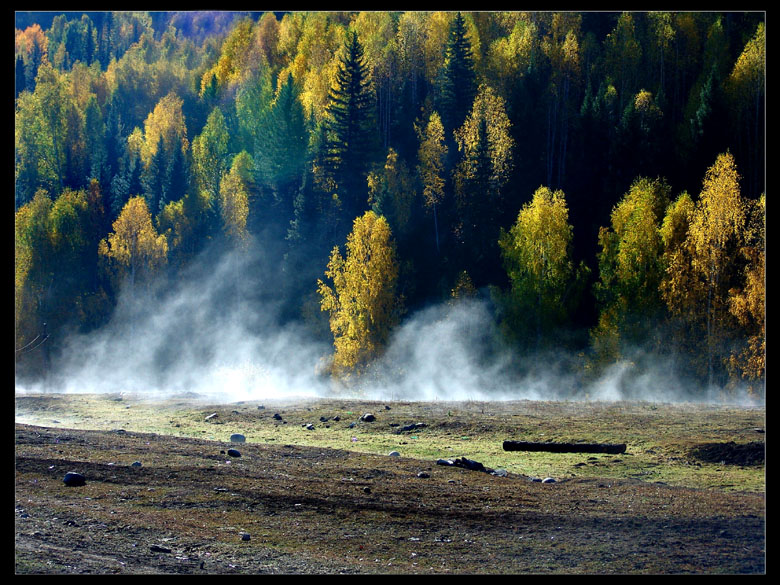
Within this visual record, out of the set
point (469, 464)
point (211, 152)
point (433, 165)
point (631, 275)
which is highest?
point (211, 152)

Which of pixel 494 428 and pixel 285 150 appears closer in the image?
pixel 494 428

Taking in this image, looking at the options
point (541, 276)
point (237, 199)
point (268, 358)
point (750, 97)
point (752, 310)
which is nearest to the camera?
point (752, 310)

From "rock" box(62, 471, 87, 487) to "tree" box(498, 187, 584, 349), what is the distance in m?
28.4

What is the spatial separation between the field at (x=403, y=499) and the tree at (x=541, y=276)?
53.0 feet

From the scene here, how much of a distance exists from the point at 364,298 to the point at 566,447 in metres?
24.7

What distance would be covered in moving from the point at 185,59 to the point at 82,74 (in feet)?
32.4

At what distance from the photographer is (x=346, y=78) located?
52.6m

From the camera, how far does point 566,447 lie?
20.9 m

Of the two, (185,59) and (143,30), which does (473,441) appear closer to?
(185,59)

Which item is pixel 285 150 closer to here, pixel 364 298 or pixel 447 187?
Answer: pixel 447 187

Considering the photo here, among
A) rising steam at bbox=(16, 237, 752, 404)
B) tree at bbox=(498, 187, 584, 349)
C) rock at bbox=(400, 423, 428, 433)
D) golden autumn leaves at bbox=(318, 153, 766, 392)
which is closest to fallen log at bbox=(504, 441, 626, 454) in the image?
rock at bbox=(400, 423, 428, 433)

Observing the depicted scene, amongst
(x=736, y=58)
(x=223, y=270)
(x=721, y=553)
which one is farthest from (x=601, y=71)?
(x=721, y=553)

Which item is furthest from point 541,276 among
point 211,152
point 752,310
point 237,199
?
point 211,152

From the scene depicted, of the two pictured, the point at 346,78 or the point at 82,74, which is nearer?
the point at 346,78
